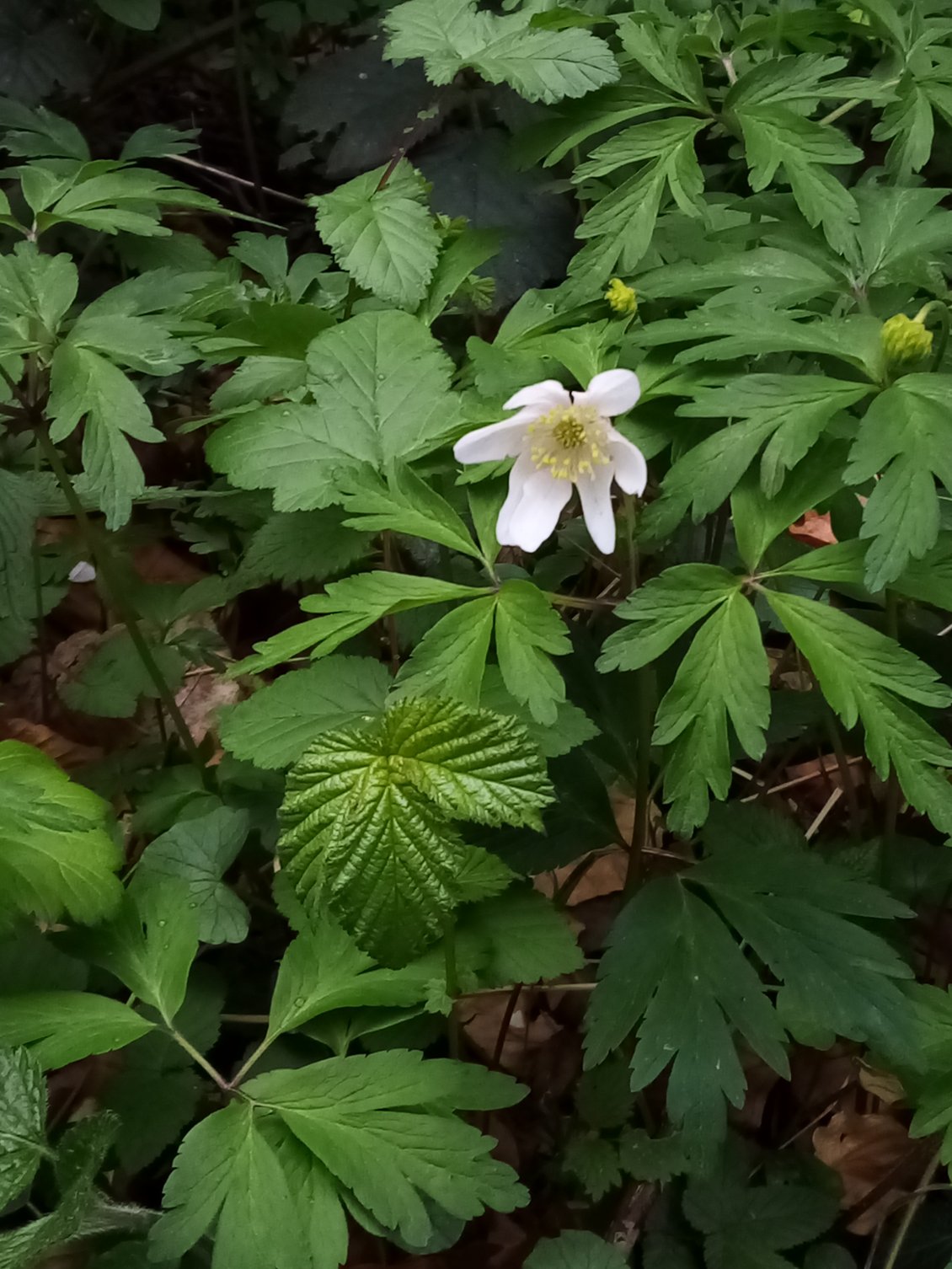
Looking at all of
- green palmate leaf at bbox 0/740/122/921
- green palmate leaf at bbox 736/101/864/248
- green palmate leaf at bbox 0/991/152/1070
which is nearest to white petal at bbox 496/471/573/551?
green palmate leaf at bbox 736/101/864/248

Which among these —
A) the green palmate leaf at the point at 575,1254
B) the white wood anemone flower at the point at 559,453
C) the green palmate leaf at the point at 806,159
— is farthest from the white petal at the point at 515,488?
the green palmate leaf at the point at 575,1254

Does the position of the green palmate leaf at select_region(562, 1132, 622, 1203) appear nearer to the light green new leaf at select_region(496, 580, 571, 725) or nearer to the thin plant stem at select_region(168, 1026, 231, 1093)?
the thin plant stem at select_region(168, 1026, 231, 1093)

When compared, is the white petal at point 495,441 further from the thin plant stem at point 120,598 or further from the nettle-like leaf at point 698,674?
the thin plant stem at point 120,598

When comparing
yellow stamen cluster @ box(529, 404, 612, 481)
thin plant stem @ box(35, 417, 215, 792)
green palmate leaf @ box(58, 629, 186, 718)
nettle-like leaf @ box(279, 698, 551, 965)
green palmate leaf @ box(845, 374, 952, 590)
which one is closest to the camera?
nettle-like leaf @ box(279, 698, 551, 965)

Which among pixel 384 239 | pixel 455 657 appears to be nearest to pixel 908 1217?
pixel 455 657

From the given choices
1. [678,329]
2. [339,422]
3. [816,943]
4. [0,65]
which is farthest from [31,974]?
[0,65]

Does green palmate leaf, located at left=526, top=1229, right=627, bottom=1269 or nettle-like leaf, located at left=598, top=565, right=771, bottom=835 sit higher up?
nettle-like leaf, located at left=598, top=565, right=771, bottom=835

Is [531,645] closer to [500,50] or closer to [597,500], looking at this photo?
[597,500]
